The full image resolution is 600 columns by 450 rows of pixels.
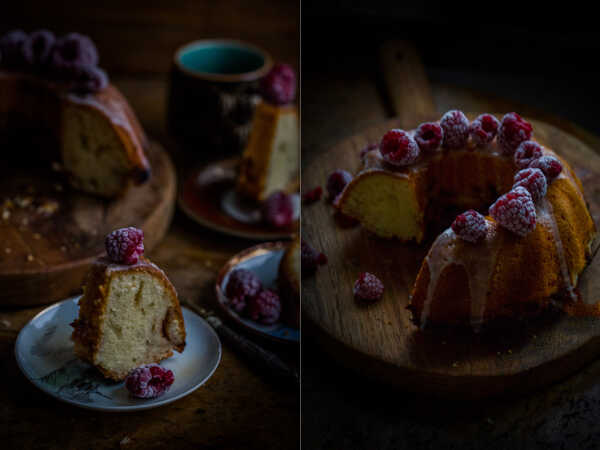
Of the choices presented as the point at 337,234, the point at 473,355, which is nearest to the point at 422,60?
the point at 337,234

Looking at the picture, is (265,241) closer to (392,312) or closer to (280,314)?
(280,314)

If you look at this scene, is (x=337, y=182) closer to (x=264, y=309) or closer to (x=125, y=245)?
(x=264, y=309)

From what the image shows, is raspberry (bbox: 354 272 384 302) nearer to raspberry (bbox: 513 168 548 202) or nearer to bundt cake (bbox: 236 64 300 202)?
raspberry (bbox: 513 168 548 202)

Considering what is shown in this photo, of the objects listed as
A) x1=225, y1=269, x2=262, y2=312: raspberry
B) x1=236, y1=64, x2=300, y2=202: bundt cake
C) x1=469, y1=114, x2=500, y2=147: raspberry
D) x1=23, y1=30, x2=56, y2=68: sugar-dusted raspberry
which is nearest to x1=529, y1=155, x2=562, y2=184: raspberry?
x1=469, y1=114, x2=500, y2=147: raspberry

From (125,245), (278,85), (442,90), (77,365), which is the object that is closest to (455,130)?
(442,90)

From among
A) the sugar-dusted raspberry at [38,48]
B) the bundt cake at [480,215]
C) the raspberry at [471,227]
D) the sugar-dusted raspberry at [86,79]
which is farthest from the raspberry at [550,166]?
the sugar-dusted raspberry at [38,48]
